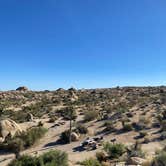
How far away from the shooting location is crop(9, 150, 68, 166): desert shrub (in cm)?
1529

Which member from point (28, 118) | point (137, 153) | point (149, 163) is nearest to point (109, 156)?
point (137, 153)

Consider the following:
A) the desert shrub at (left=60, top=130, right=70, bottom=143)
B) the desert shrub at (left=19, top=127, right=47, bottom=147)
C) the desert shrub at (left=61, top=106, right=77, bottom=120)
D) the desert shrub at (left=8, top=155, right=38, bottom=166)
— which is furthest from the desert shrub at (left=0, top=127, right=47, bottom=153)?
the desert shrub at (left=61, top=106, right=77, bottom=120)

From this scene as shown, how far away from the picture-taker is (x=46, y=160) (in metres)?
16.1

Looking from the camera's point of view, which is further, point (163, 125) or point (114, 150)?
point (163, 125)

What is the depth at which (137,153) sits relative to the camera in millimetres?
17719

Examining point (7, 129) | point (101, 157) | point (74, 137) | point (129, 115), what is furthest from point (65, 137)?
point (129, 115)

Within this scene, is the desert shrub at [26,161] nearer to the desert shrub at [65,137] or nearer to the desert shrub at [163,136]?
the desert shrub at [65,137]

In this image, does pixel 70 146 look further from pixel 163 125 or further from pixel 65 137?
pixel 163 125

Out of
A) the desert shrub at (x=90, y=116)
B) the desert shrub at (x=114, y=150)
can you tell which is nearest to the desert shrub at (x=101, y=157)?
the desert shrub at (x=114, y=150)

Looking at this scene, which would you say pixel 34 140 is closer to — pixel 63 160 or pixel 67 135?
pixel 67 135

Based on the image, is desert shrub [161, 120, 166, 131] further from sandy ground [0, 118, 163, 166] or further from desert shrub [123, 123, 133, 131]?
desert shrub [123, 123, 133, 131]

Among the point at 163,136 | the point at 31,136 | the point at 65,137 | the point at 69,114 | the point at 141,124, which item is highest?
the point at 69,114

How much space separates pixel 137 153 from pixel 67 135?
1053cm

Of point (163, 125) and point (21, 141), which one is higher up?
point (163, 125)
